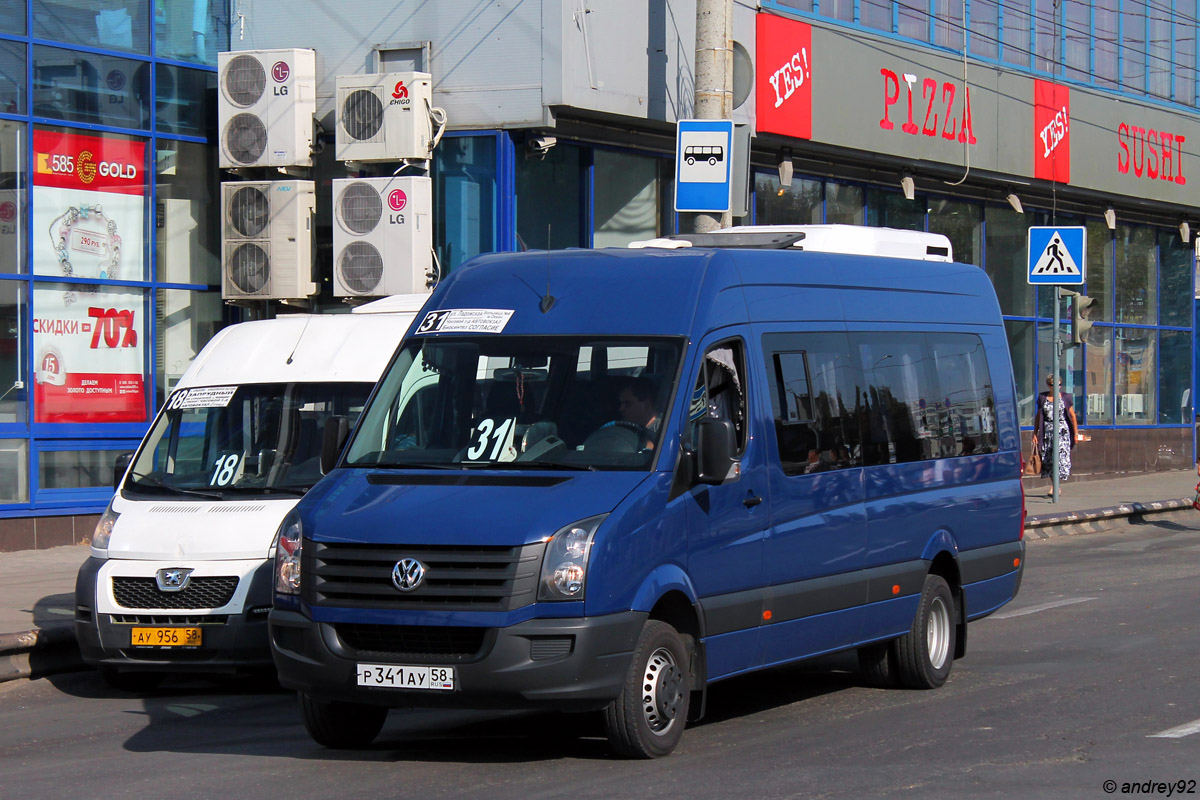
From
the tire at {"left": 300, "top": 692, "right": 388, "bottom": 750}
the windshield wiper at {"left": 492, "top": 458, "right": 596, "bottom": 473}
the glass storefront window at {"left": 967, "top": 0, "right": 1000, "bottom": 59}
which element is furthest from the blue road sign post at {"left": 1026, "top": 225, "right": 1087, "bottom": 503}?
the tire at {"left": 300, "top": 692, "right": 388, "bottom": 750}

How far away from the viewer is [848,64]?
21.0 m

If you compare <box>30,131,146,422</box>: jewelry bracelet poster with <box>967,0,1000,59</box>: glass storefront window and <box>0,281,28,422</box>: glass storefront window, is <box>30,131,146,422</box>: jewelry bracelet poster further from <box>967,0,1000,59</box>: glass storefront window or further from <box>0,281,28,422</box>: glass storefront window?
<box>967,0,1000,59</box>: glass storefront window

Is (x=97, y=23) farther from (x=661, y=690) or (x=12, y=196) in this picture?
(x=661, y=690)

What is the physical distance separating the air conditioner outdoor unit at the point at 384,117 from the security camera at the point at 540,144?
42.8 inches

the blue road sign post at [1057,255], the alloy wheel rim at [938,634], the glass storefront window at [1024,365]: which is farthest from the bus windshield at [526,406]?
the glass storefront window at [1024,365]

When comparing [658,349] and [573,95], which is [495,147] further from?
[658,349]

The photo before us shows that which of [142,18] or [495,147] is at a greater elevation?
[142,18]

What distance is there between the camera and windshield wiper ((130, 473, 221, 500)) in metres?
9.89

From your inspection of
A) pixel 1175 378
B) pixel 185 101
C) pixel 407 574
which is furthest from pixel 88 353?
pixel 1175 378

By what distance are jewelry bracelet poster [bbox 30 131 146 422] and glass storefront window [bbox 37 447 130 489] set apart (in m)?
0.38

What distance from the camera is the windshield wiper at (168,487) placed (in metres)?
9.89

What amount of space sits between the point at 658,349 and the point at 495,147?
9.94 m

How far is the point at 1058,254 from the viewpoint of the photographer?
20.5 metres

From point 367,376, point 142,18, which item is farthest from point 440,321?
point 142,18
